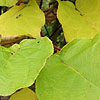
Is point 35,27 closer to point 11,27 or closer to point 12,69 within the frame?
point 11,27

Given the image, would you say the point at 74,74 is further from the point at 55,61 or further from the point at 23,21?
the point at 23,21

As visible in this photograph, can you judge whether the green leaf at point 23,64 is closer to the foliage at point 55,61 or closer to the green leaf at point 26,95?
the foliage at point 55,61

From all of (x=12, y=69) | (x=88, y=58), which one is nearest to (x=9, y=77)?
(x=12, y=69)

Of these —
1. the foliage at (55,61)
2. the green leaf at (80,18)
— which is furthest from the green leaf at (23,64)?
the green leaf at (80,18)

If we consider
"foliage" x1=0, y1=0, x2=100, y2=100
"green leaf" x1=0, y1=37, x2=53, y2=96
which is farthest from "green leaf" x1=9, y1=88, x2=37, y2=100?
"green leaf" x1=0, y1=37, x2=53, y2=96

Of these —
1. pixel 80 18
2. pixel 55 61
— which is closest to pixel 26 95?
pixel 55 61

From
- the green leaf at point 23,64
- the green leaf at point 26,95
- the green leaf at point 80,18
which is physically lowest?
the green leaf at point 26,95
